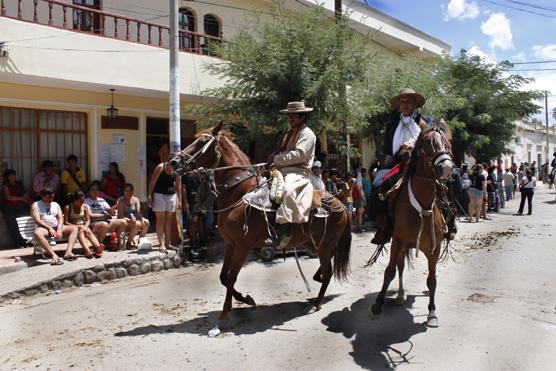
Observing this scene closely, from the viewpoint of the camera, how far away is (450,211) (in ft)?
20.1

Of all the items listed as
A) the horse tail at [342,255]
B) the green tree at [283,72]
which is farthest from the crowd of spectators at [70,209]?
the horse tail at [342,255]

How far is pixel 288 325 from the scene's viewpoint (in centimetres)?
586

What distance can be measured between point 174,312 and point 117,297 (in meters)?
1.37

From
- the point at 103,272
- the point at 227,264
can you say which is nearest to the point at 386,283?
the point at 227,264

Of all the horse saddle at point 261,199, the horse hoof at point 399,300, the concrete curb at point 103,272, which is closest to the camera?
the horse saddle at point 261,199

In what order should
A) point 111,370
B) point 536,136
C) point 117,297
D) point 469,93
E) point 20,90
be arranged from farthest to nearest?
point 536,136 → point 469,93 → point 20,90 → point 117,297 → point 111,370

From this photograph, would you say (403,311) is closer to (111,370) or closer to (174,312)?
(174,312)

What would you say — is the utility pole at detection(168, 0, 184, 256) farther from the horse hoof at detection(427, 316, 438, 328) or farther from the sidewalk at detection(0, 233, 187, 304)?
the horse hoof at detection(427, 316, 438, 328)

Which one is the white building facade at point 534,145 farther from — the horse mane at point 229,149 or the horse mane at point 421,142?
the horse mane at point 229,149

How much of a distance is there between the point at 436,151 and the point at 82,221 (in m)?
7.13

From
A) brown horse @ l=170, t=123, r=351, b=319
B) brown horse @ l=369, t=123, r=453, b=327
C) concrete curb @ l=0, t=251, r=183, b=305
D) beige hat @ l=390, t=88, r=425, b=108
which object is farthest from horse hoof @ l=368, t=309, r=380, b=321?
concrete curb @ l=0, t=251, r=183, b=305

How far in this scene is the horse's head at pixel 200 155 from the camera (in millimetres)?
5777

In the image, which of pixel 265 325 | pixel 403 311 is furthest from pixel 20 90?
pixel 403 311

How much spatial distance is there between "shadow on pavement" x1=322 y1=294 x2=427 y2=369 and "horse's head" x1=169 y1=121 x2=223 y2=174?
2396mm
